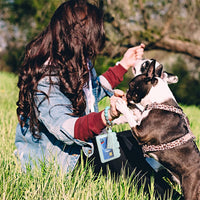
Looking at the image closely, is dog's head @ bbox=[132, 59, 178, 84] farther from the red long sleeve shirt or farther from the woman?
the red long sleeve shirt

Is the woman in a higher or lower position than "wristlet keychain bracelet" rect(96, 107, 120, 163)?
higher

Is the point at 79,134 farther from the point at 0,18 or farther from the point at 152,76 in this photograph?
the point at 0,18

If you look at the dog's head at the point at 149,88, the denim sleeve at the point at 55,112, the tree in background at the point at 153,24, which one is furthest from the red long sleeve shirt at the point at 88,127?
the tree in background at the point at 153,24

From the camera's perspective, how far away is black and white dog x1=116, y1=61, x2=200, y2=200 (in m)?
1.80

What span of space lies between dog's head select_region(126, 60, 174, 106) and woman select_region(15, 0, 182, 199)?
0.52 feet

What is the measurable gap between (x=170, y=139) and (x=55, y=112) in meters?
0.82

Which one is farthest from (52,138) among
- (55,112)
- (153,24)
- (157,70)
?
(153,24)

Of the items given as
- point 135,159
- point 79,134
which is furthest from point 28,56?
point 135,159

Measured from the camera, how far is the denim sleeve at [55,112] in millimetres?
1682

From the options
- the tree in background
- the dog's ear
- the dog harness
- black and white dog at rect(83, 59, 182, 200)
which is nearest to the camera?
the dog harness

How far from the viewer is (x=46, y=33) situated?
6.62 ft

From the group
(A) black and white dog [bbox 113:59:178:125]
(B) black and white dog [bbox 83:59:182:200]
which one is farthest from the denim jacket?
(A) black and white dog [bbox 113:59:178:125]

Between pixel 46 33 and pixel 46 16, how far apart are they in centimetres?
432

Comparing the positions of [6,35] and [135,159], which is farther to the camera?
[6,35]
